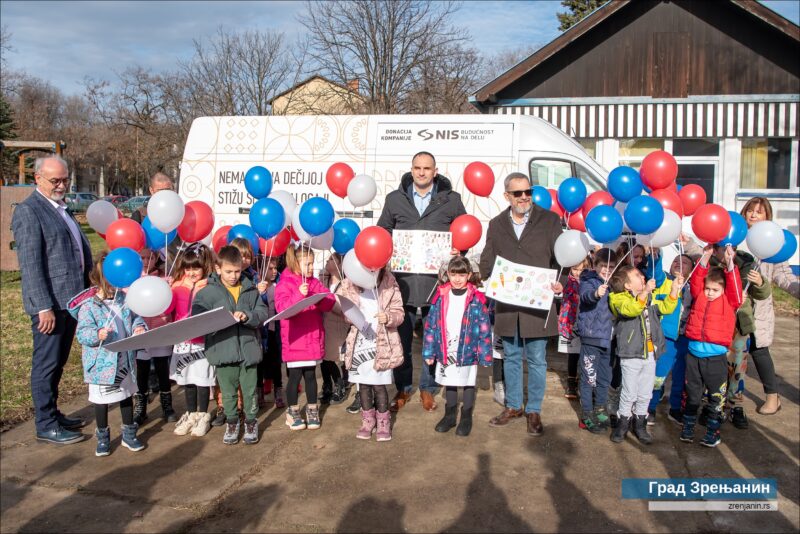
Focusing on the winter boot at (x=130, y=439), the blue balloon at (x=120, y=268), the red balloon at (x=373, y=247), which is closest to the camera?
the blue balloon at (x=120, y=268)

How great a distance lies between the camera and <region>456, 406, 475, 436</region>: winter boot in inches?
181

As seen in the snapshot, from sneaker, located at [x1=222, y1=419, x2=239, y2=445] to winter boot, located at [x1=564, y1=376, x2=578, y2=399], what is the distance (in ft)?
9.64

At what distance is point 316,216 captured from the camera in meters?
4.43

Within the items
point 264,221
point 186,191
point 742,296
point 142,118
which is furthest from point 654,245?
point 142,118

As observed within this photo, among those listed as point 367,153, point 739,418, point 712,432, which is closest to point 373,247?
point 712,432

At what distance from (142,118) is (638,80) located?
77.8 feet

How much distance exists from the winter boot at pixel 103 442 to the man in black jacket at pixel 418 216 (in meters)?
2.17

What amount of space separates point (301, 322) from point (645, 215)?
2.60 metres

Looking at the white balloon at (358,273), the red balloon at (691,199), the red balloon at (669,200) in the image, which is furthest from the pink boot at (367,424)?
the red balloon at (691,199)

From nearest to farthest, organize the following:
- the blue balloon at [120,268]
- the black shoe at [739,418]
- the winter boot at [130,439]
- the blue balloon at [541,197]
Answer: the blue balloon at [120,268]
the winter boot at [130,439]
the black shoe at [739,418]
the blue balloon at [541,197]

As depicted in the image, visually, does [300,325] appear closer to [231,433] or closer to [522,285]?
[231,433]

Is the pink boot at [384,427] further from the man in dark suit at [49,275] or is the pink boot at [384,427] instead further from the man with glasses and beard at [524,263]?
the man in dark suit at [49,275]

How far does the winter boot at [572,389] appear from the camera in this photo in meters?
5.54

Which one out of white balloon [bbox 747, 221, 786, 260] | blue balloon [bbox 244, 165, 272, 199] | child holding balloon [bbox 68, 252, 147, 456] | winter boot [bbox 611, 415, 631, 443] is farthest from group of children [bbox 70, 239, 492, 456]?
white balloon [bbox 747, 221, 786, 260]
